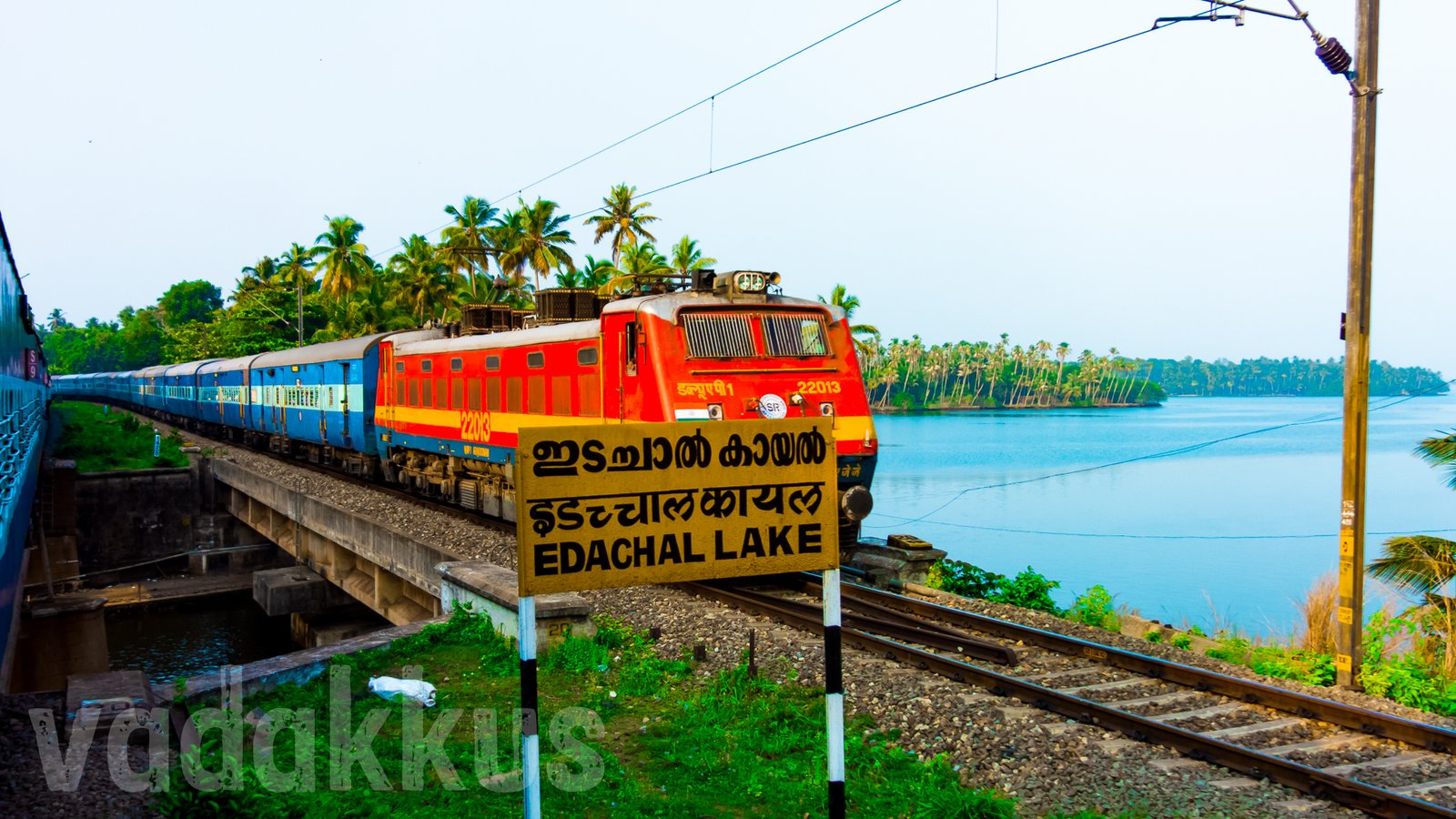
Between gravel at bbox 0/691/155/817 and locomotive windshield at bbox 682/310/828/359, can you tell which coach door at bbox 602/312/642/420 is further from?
gravel at bbox 0/691/155/817

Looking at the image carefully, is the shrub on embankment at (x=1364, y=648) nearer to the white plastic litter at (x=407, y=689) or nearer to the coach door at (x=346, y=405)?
the white plastic litter at (x=407, y=689)

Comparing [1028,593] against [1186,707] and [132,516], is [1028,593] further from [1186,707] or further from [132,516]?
[132,516]

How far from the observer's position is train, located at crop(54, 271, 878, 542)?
37.7ft

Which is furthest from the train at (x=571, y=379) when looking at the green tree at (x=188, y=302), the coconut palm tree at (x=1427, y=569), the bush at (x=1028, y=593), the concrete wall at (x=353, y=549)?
the green tree at (x=188, y=302)

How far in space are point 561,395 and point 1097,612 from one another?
7.68 meters

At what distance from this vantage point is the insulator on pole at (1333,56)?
29.7 ft

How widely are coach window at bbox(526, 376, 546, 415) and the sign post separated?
967 cm

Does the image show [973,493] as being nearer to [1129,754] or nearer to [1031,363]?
[1129,754]

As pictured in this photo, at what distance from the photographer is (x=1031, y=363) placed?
14012 centimetres

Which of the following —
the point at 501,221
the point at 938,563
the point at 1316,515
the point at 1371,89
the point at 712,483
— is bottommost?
the point at 1316,515

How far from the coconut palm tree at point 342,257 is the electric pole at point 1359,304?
5865 centimetres

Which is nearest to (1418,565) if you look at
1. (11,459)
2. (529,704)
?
(529,704)

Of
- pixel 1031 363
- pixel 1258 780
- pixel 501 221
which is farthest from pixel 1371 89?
pixel 1031 363

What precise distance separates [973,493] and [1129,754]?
45.3 m
